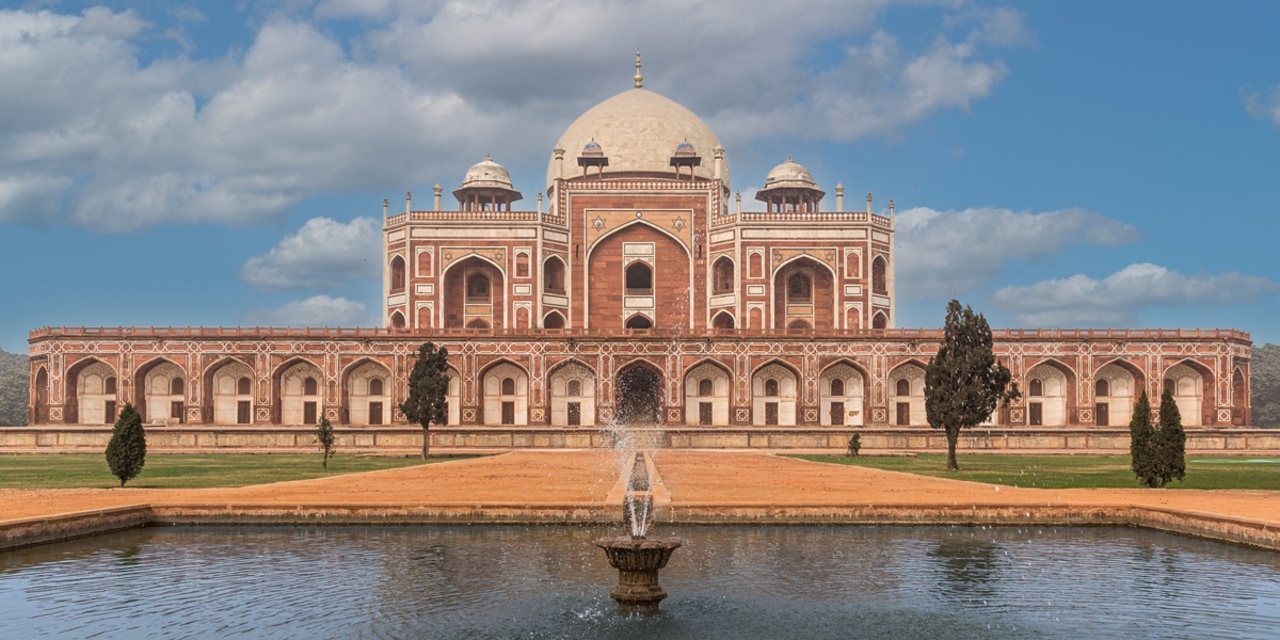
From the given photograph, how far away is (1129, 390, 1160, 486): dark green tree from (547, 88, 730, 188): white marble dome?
41.6 metres

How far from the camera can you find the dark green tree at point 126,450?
2167 centimetres

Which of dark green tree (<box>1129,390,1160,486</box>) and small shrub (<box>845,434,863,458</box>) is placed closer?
dark green tree (<box>1129,390,1160,486</box>)

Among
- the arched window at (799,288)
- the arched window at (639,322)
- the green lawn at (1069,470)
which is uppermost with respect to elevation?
the arched window at (799,288)

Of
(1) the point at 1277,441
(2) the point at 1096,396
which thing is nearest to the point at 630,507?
(1) the point at 1277,441

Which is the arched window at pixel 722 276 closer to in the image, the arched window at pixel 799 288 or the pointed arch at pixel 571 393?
the arched window at pixel 799 288

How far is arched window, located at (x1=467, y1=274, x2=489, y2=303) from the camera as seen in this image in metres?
57.9

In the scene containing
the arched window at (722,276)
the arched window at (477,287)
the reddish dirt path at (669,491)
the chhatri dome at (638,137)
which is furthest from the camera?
the chhatri dome at (638,137)

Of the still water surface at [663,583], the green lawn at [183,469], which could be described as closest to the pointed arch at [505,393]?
the green lawn at [183,469]

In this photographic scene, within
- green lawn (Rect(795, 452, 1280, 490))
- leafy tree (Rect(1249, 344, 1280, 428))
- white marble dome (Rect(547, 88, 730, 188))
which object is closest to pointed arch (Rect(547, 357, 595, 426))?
white marble dome (Rect(547, 88, 730, 188))

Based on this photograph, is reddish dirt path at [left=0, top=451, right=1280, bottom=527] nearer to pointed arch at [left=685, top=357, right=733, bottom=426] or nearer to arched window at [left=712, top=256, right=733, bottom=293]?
pointed arch at [left=685, top=357, right=733, bottom=426]

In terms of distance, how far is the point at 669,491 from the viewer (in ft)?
63.9

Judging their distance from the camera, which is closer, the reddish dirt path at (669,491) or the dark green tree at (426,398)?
the reddish dirt path at (669,491)

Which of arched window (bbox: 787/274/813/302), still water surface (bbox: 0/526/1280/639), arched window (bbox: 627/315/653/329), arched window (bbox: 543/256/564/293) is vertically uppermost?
arched window (bbox: 543/256/564/293)

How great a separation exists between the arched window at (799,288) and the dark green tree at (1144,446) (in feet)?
117
